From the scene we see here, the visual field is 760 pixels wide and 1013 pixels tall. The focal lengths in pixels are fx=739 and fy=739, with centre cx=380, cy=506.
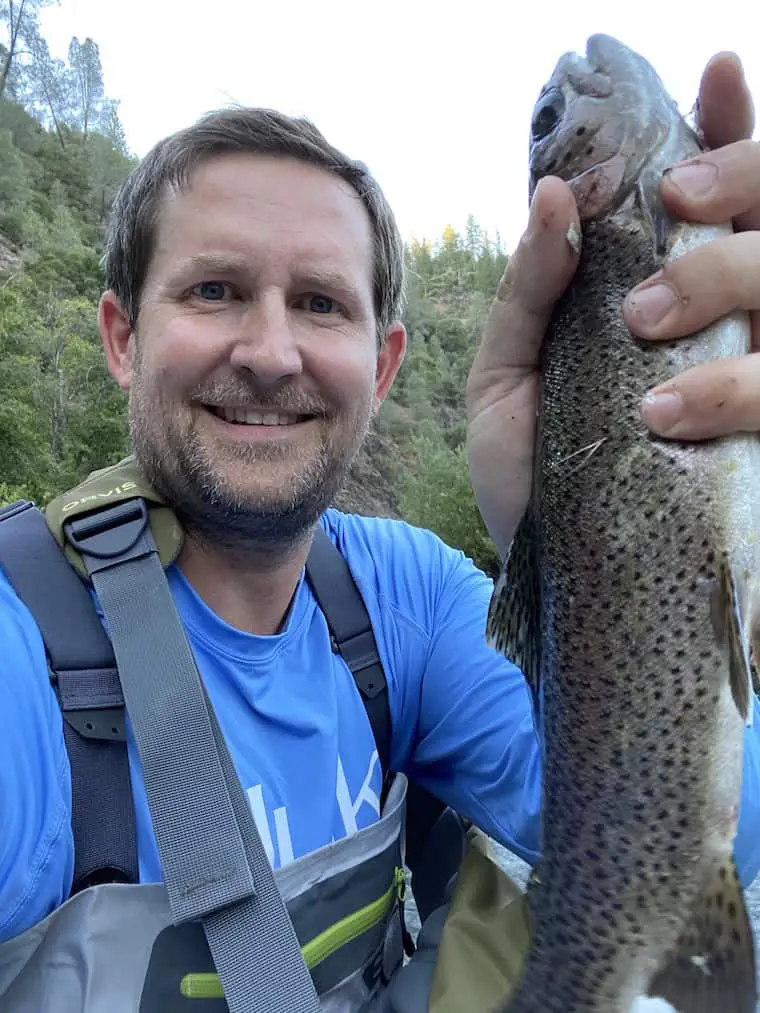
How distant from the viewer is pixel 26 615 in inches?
64.0

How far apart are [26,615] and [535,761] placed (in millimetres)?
1356

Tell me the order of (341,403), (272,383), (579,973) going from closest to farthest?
(579,973) < (272,383) < (341,403)

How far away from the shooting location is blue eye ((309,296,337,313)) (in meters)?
2.15

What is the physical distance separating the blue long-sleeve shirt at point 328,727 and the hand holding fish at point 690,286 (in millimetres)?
672

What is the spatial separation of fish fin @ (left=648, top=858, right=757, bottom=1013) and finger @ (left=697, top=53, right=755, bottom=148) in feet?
5.04

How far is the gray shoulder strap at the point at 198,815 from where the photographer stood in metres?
1.47

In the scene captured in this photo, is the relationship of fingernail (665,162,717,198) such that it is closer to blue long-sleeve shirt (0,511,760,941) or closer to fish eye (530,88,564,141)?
fish eye (530,88,564,141)

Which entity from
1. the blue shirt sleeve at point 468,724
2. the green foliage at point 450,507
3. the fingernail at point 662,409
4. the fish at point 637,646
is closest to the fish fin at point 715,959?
the fish at point 637,646

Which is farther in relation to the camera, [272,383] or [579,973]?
[272,383]

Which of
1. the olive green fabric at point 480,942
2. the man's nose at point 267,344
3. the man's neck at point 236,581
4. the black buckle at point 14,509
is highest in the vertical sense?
the man's nose at point 267,344

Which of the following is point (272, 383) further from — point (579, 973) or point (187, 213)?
point (579, 973)

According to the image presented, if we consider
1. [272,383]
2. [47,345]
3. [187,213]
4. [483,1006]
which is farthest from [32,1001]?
[47,345]

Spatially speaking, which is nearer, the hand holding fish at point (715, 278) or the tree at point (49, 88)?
the hand holding fish at point (715, 278)

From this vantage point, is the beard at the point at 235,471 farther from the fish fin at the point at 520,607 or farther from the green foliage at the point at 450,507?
the green foliage at the point at 450,507
